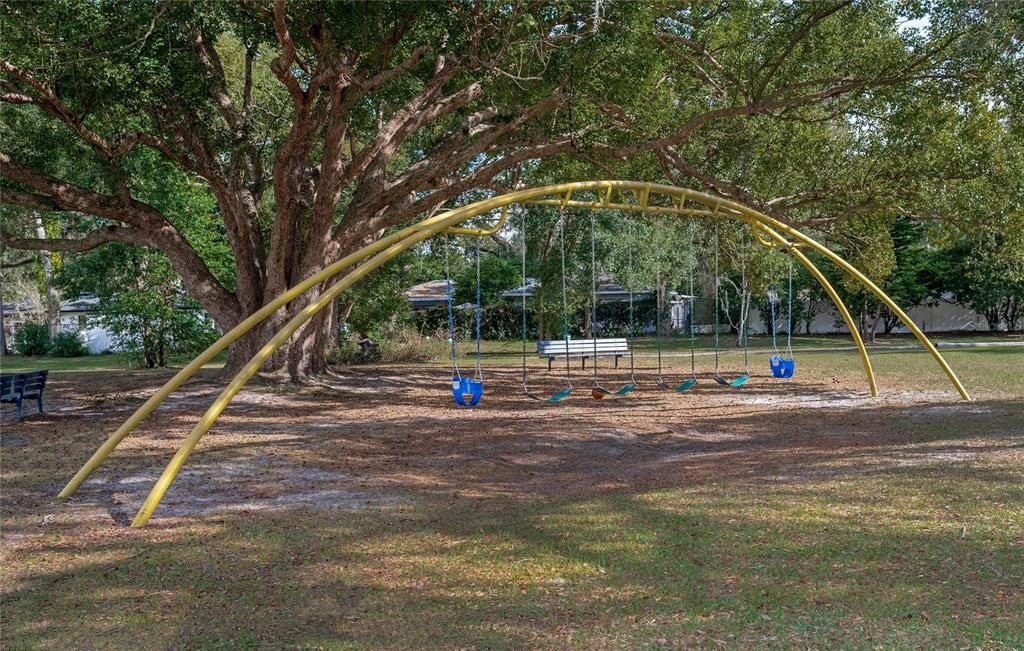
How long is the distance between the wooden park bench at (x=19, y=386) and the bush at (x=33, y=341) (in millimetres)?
26867

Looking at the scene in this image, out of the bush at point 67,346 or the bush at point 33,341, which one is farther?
the bush at point 33,341

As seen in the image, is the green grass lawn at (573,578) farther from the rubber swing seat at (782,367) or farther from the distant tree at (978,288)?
the distant tree at (978,288)

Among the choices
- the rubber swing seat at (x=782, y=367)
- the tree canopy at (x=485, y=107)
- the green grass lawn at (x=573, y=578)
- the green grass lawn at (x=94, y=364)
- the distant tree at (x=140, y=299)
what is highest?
the tree canopy at (x=485, y=107)

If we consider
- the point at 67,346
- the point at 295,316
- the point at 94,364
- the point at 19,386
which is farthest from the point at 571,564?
the point at 67,346

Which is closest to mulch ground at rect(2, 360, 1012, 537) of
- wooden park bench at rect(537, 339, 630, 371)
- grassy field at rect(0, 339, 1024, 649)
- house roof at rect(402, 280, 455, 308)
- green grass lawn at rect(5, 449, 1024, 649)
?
grassy field at rect(0, 339, 1024, 649)

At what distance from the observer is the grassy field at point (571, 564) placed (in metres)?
4.14

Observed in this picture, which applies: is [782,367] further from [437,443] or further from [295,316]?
[295,316]

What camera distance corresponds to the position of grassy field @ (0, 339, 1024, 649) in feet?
13.6

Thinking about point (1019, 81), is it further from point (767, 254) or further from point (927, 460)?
point (767, 254)

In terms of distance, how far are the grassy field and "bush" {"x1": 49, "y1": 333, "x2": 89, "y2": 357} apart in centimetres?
2938

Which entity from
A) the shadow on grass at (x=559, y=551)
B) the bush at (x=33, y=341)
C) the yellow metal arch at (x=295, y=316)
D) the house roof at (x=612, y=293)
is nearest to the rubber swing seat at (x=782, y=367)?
the shadow on grass at (x=559, y=551)

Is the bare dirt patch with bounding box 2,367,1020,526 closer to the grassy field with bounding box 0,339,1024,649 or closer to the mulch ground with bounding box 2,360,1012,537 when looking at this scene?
the mulch ground with bounding box 2,360,1012,537

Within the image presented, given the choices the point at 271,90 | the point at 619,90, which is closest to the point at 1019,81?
the point at 619,90

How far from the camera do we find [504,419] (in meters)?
12.9
